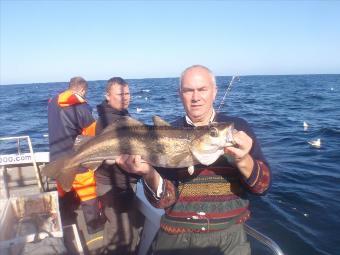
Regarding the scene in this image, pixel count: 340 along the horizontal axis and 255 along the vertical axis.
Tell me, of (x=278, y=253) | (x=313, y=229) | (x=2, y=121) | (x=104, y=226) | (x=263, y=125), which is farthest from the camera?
(x=2, y=121)

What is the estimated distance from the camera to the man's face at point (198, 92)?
150 inches

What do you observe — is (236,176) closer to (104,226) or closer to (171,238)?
(171,238)

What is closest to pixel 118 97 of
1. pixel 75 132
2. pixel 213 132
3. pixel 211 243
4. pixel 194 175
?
pixel 75 132

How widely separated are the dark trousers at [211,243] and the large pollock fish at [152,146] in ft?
2.39

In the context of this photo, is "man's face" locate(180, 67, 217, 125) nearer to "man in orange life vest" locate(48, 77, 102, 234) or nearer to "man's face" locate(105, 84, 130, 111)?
"man's face" locate(105, 84, 130, 111)

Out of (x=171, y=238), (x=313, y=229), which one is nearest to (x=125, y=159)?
(x=171, y=238)

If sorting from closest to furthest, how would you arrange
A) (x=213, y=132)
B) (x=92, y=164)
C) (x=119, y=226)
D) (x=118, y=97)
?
1. (x=213, y=132)
2. (x=92, y=164)
3. (x=118, y=97)
4. (x=119, y=226)

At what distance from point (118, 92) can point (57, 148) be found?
5.17ft

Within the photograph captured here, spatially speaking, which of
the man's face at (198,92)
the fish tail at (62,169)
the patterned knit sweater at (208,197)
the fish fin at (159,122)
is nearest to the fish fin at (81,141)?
the fish tail at (62,169)

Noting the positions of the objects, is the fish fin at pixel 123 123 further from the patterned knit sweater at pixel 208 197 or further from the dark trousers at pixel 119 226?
the dark trousers at pixel 119 226

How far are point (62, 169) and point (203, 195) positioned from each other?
1.76m

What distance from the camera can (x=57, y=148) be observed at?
20.4 ft

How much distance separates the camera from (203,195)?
12.0 ft

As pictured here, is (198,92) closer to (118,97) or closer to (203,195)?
(203,195)
